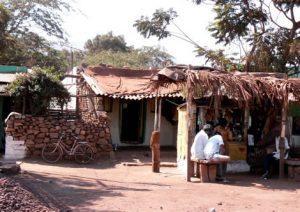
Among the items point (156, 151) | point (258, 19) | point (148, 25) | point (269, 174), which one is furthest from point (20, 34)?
point (269, 174)

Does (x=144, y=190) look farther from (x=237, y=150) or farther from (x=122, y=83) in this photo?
(x=122, y=83)

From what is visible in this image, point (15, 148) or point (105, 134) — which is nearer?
point (15, 148)

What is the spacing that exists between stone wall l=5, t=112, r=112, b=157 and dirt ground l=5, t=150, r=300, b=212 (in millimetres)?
668

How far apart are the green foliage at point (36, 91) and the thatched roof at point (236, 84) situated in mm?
4404

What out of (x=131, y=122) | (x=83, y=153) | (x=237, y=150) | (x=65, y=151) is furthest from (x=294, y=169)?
(x=131, y=122)

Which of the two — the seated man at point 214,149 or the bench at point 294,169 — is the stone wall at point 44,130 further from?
the bench at point 294,169

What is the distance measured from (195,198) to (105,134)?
6.75m

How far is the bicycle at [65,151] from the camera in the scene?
1446 centimetres

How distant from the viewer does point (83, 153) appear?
14570mm

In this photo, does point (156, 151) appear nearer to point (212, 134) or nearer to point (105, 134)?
point (212, 134)

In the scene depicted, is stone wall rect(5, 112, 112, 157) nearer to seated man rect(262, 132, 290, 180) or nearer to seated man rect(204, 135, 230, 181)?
seated man rect(204, 135, 230, 181)

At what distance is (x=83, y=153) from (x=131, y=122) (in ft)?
16.3

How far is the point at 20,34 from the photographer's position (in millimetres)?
29969

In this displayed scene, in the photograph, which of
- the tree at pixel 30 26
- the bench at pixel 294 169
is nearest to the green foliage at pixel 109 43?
the tree at pixel 30 26
